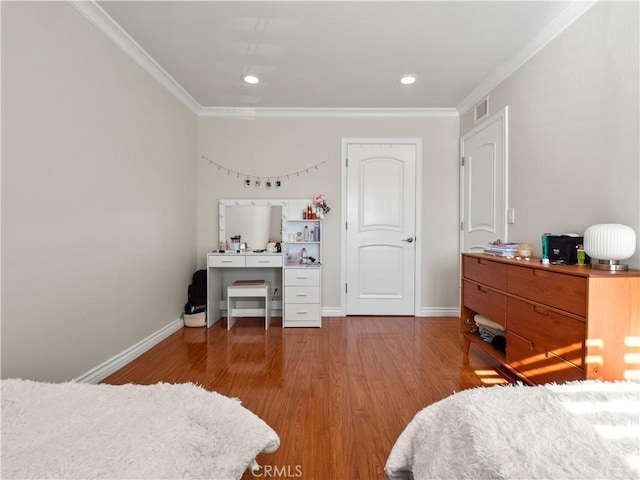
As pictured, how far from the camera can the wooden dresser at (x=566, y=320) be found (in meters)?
1.45

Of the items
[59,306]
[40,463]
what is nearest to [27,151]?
[59,306]

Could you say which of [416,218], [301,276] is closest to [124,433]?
[301,276]

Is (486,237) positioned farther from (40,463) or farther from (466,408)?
(40,463)

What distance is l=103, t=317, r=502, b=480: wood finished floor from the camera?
1.50m

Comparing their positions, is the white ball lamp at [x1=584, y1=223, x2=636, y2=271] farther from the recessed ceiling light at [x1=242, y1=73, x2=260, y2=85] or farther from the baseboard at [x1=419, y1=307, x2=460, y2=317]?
the recessed ceiling light at [x1=242, y1=73, x2=260, y2=85]

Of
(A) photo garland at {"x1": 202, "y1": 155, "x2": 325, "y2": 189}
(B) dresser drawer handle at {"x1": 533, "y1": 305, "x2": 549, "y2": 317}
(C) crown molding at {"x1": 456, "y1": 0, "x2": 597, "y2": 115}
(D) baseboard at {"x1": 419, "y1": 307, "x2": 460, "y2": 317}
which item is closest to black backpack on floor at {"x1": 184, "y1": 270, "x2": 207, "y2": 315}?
(A) photo garland at {"x1": 202, "y1": 155, "x2": 325, "y2": 189}

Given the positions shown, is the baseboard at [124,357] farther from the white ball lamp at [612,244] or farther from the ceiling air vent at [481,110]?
the ceiling air vent at [481,110]

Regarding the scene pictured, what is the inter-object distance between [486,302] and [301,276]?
184 centimetres

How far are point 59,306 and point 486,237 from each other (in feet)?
11.5

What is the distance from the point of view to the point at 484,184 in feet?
10.6

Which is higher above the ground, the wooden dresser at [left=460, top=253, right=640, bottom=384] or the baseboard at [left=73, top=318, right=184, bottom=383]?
the wooden dresser at [left=460, top=253, right=640, bottom=384]

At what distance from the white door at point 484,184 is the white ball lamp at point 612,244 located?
4.01 feet

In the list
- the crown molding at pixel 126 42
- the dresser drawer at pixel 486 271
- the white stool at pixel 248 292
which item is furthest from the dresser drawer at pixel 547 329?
the crown molding at pixel 126 42

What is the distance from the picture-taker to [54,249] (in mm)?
1825
